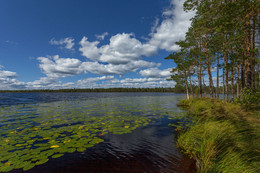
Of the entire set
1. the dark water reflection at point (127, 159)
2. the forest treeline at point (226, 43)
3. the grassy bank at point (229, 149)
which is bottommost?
the dark water reflection at point (127, 159)

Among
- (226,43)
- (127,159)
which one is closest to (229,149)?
(127,159)

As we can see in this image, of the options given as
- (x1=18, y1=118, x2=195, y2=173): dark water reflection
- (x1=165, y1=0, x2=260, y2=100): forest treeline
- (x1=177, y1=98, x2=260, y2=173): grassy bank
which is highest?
(x1=165, y1=0, x2=260, y2=100): forest treeline

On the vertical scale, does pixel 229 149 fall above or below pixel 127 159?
above

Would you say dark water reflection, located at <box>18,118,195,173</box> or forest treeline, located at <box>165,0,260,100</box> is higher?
forest treeline, located at <box>165,0,260,100</box>

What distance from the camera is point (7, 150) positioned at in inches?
223

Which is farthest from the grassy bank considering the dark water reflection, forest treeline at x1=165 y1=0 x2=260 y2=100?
forest treeline at x1=165 y1=0 x2=260 y2=100

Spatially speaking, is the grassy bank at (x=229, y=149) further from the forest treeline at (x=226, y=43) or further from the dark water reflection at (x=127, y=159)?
the forest treeline at (x=226, y=43)

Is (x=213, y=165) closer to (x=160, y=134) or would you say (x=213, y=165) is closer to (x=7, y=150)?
(x=160, y=134)

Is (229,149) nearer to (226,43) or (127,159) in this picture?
(127,159)

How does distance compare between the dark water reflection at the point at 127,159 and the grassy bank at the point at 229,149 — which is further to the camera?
the dark water reflection at the point at 127,159

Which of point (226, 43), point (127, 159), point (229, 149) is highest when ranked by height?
point (226, 43)

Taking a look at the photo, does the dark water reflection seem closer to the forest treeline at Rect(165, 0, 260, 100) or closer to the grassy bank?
the grassy bank

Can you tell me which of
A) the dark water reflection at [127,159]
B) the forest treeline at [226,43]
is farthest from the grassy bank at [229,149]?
the forest treeline at [226,43]

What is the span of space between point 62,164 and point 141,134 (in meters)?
4.97
